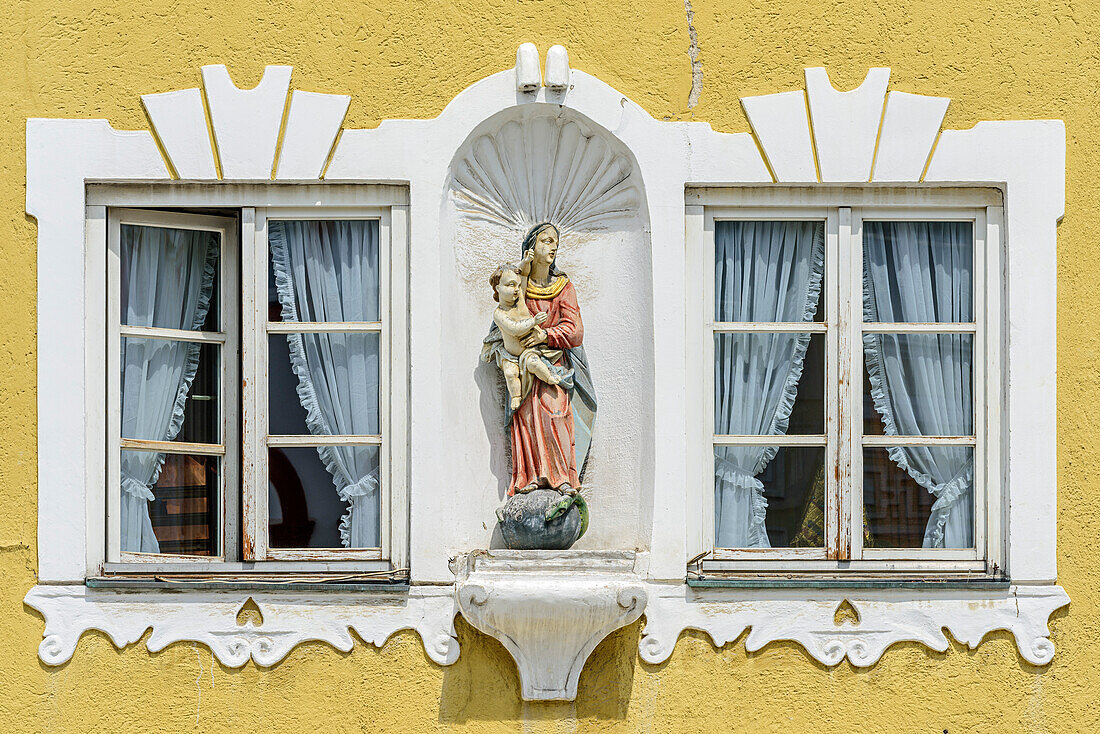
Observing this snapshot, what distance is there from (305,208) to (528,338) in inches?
41.5

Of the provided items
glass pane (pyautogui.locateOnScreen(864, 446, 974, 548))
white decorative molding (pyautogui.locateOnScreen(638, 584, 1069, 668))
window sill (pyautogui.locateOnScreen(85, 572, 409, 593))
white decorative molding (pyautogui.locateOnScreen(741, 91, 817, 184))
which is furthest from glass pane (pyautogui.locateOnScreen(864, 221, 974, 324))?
window sill (pyautogui.locateOnScreen(85, 572, 409, 593))

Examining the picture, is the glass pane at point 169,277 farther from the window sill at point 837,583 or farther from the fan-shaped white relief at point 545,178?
the window sill at point 837,583

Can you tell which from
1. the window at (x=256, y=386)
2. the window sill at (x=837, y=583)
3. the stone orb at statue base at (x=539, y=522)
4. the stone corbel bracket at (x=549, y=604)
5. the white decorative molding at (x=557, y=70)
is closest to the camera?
the stone corbel bracket at (x=549, y=604)

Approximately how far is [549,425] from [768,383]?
Result: 939 millimetres

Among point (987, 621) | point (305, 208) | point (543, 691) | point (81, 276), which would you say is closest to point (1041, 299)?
point (987, 621)

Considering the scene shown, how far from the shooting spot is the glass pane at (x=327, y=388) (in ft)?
23.3

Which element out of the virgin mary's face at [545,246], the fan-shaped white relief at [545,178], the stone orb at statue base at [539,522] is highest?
the fan-shaped white relief at [545,178]

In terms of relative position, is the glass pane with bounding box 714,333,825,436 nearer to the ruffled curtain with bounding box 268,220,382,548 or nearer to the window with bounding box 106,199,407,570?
the window with bounding box 106,199,407,570

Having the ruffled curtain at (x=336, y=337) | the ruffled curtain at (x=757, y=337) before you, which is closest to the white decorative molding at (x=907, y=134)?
the ruffled curtain at (x=757, y=337)

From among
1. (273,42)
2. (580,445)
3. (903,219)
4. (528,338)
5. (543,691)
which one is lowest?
(543,691)

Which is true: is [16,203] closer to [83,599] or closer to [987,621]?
[83,599]

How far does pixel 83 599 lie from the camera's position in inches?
269

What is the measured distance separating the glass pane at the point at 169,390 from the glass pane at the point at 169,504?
→ 0.10 metres

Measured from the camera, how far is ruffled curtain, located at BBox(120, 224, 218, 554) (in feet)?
23.2
